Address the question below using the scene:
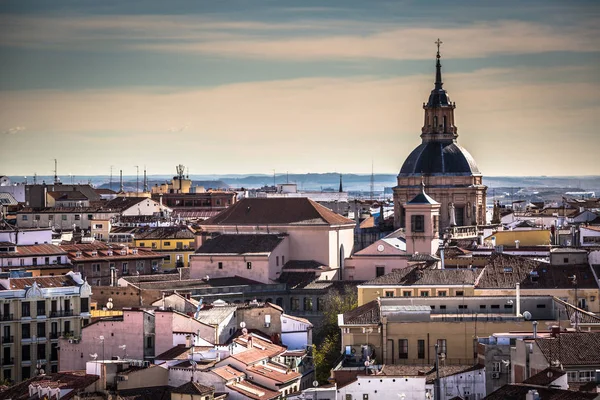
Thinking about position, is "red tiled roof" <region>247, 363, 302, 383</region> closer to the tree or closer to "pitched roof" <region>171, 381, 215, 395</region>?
the tree

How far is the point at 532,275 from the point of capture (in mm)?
72125

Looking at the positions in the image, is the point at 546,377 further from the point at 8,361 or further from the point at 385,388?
the point at 8,361

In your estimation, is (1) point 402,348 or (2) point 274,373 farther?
(2) point 274,373

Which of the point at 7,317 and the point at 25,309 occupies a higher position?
the point at 25,309

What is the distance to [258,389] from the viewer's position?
5984cm

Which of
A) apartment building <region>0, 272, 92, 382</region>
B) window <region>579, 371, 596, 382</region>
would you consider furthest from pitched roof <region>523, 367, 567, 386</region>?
apartment building <region>0, 272, 92, 382</region>

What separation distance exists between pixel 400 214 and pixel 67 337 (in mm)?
44763

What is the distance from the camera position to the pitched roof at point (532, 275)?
7119 centimetres

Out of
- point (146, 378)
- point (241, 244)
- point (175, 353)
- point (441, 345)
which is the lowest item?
point (146, 378)

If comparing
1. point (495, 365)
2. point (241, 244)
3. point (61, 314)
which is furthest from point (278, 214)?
point (495, 365)

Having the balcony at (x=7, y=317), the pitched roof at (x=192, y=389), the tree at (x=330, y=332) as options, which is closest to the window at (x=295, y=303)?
the tree at (x=330, y=332)

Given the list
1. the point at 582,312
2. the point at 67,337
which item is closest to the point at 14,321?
the point at 67,337

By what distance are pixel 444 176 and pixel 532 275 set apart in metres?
41.8

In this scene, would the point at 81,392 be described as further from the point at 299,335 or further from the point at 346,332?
the point at 299,335
